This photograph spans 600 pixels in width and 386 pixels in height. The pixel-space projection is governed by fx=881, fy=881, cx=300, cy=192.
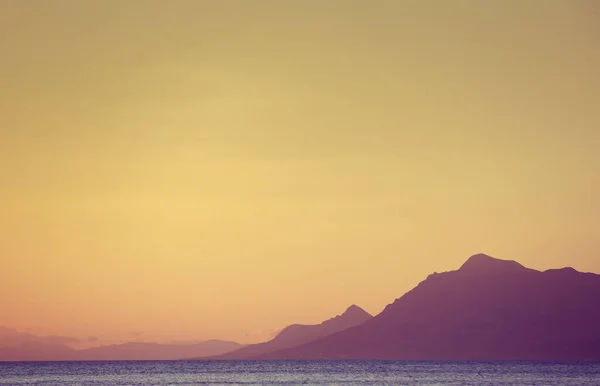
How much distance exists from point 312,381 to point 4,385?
128 feet

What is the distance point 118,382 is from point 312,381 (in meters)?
26.3

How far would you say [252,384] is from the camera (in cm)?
10912

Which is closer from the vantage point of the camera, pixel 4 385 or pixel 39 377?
pixel 4 385

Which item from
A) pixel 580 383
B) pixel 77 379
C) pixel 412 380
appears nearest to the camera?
pixel 580 383

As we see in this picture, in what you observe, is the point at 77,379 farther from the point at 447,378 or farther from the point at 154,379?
the point at 447,378

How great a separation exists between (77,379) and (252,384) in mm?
30607

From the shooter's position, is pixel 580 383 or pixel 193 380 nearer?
pixel 580 383

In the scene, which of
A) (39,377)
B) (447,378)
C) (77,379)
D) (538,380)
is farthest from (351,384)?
(39,377)

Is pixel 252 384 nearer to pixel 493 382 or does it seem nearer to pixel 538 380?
pixel 493 382

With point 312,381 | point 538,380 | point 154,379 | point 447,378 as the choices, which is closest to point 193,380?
point 154,379

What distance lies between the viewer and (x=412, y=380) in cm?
11625

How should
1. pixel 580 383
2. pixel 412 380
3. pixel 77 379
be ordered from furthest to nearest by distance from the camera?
1. pixel 77 379
2. pixel 412 380
3. pixel 580 383

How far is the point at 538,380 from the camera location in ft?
382

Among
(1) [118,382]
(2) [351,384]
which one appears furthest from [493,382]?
(1) [118,382]
